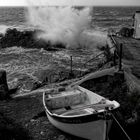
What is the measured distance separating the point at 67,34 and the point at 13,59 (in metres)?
12.9

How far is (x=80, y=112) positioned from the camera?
9.44 metres

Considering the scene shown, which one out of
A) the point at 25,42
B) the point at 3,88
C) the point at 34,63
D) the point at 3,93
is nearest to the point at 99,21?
the point at 25,42

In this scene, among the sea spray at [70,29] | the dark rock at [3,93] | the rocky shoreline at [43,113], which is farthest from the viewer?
the sea spray at [70,29]

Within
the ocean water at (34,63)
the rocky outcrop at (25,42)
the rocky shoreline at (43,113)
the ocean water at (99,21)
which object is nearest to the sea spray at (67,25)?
the rocky outcrop at (25,42)

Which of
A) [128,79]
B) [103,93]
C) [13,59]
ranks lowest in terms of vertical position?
[13,59]

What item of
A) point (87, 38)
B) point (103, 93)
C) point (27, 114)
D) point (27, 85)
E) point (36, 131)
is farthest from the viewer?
point (87, 38)

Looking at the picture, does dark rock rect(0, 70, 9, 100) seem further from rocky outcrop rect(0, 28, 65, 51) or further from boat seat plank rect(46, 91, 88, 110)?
rocky outcrop rect(0, 28, 65, 51)

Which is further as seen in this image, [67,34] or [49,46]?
[67,34]

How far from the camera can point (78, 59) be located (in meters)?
26.9

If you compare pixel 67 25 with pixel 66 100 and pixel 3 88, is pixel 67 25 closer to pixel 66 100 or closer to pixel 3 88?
pixel 3 88

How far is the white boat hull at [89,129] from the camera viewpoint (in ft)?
27.3

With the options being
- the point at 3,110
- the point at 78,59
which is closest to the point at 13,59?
the point at 78,59

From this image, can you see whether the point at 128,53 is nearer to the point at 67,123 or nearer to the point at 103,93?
the point at 103,93

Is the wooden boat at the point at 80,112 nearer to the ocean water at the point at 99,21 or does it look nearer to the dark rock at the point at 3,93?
the dark rock at the point at 3,93
